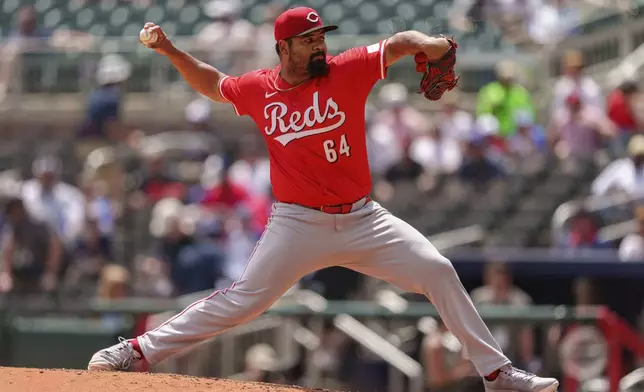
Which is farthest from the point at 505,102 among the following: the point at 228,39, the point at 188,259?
the point at 188,259

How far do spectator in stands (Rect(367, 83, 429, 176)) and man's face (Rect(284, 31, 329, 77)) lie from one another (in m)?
6.61

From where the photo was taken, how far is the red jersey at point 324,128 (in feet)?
18.7

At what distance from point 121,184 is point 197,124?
4.11ft

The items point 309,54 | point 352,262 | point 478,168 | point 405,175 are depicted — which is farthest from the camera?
point 405,175

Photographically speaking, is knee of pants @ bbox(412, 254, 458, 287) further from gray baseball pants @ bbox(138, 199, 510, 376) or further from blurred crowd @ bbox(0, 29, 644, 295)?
blurred crowd @ bbox(0, 29, 644, 295)

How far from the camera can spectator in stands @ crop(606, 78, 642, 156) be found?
12.3 meters

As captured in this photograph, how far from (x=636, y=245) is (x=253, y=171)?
153 inches

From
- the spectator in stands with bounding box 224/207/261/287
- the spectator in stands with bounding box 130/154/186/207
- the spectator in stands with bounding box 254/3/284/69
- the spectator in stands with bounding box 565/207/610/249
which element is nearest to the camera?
the spectator in stands with bounding box 565/207/610/249

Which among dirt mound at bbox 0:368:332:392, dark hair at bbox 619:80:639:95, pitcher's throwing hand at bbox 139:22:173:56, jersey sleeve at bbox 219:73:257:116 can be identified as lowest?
dirt mound at bbox 0:368:332:392

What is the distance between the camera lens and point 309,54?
18.7 ft

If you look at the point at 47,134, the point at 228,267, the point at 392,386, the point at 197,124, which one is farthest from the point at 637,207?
the point at 47,134

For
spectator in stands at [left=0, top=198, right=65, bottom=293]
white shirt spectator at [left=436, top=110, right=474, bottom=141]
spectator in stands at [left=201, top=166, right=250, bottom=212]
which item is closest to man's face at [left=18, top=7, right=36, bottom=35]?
spectator in stands at [left=0, top=198, right=65, bottom=293]

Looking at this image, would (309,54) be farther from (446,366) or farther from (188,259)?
(188,259)

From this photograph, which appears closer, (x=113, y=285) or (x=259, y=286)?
(x=259, y=286)
